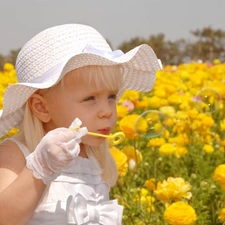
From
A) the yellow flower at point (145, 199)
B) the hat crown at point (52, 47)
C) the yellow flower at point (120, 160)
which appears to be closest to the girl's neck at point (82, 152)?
the hat crown at point (52, 47)

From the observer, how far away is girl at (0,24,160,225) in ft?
5.99

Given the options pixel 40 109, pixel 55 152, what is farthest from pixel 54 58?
pixel 55 152

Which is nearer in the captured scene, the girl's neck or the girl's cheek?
the girl's cheek

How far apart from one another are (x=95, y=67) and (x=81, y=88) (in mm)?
69

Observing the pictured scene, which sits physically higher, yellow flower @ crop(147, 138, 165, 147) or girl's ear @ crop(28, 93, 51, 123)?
girl's ear @ crop(28, 93, 51, 123)

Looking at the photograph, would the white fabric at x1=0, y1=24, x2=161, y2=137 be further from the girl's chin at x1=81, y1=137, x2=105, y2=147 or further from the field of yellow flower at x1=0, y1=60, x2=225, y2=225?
the field of yellow flower at x1=0, y1=60, x2=225, y2=225

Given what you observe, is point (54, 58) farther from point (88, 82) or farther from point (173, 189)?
point (173, 189)

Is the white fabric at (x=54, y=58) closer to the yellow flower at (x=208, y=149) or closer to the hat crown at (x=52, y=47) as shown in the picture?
the hat crown at (x=52, y=47)

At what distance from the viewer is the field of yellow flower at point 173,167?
241 centimetres

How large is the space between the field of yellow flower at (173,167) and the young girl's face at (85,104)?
444mm

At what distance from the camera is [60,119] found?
78.4 inches

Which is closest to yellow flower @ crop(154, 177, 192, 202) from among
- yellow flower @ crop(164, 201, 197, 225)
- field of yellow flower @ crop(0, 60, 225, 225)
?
field of yellow flower @ crop(0, 60, 225, 225)

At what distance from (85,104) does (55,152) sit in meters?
0.25

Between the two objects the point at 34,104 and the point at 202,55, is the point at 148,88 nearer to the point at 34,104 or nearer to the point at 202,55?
the point at 34,104
